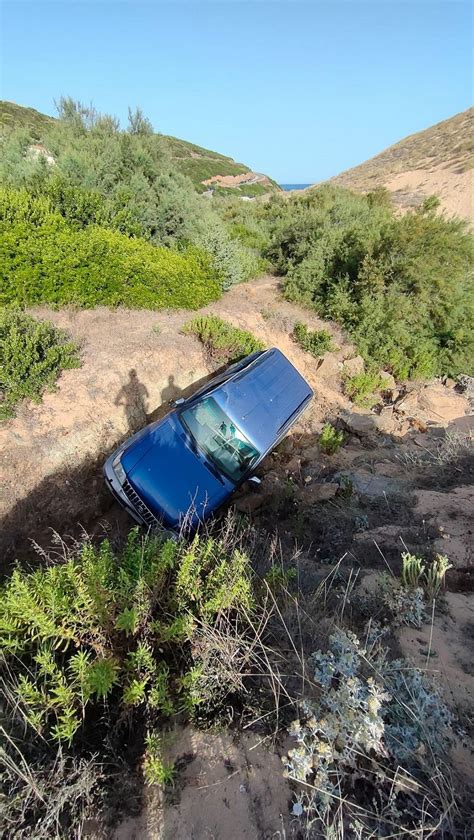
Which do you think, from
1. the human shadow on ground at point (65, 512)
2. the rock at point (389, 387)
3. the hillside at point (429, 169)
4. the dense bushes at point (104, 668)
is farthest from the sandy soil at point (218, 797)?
the hillside at point (429, 169)

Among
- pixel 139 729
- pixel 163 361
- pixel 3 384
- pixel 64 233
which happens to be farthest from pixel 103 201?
pixel 139 729

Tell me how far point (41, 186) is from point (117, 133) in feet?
16.5

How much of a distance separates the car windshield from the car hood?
149 millimetres

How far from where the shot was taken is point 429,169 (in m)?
25.9

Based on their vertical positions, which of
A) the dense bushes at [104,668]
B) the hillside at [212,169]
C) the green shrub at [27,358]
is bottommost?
the dense bushes at [104,668]

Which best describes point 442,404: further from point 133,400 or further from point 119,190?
point 119,190

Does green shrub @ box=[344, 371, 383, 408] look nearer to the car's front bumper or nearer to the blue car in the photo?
the blue car

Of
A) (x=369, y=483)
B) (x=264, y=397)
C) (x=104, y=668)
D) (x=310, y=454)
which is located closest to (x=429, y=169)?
(x=310, y=454)

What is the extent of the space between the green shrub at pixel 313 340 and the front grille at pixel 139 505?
22.1ft

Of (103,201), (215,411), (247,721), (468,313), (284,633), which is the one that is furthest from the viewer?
(468,313)

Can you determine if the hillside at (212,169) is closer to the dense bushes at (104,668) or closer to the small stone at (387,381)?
the small stone at (387,381)

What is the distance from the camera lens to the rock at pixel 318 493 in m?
5.46

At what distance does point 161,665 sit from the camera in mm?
2314

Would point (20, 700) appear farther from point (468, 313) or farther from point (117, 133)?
point (117, 133)
